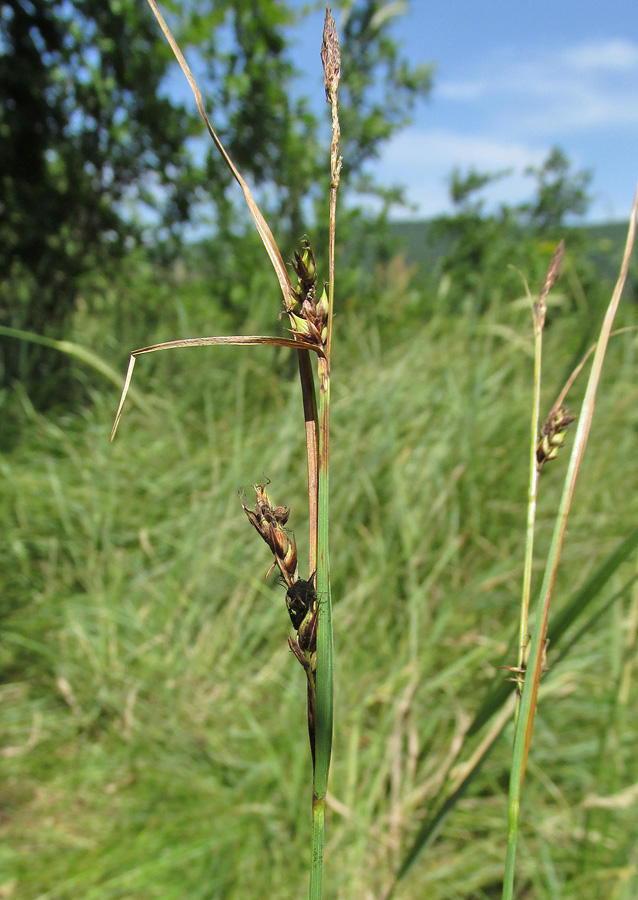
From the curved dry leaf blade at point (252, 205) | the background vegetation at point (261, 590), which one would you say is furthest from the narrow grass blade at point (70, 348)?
the curved dry leaf blade at point (252, 205)

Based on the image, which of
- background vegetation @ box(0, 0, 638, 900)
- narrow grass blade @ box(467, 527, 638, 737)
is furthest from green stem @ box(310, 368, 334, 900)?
background vegetation @ box(0, 0, 638, 900)

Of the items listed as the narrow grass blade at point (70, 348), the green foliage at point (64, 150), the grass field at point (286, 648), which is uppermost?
the green foliage at point (64, 150)

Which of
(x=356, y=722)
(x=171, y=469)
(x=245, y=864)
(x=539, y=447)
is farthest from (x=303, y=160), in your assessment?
(x=539, y=447)

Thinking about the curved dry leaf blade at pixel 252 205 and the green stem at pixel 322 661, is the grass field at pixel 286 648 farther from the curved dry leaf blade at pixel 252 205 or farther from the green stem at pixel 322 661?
the curved dry leaf blade at pixel 252 205

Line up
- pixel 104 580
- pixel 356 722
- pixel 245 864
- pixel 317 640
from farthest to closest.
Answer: pixel 104 580
pixel 356 722
pixel 245 864
pixel 317 640

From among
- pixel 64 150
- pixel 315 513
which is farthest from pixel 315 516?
pixel 64 150

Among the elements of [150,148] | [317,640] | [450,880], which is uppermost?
[150,148]

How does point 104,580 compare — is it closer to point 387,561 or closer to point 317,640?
point 387,561
